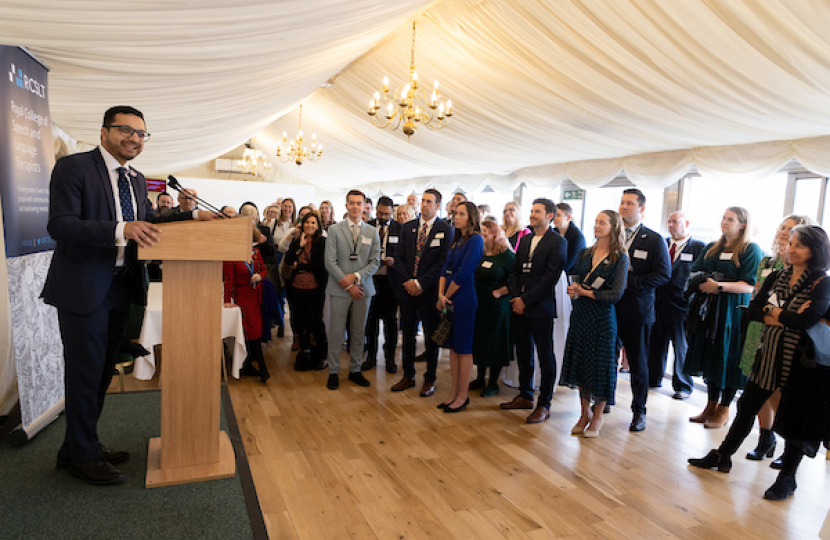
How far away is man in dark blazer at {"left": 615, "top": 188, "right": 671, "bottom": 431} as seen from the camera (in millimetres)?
3637

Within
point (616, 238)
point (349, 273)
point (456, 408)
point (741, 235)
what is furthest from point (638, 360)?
point (349, 273)

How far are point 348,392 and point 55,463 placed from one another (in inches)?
88.6

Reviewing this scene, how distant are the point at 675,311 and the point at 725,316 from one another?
20.2 inches

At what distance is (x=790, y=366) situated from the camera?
267 cm

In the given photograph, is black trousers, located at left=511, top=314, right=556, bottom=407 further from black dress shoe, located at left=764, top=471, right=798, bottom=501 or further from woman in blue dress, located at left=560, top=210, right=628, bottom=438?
black dress shoe, located at left=764, top=471, right=798, bottom=501

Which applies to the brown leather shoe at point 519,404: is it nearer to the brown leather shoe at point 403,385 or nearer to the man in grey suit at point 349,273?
the brown leather shoe at point 403,385

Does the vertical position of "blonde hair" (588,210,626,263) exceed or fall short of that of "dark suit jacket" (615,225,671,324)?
it exceeds it

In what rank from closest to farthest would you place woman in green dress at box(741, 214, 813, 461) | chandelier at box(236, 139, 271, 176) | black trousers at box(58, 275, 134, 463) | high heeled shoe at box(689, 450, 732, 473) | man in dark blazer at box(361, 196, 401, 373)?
black trousers at box(58, 275, 134, 463), high heeled shoe at box(689, 450, 732, 473), woman in green dress at box(741, 214, 813, 461), man in dark blazer at box(361, 196, 401, 373), chandelier at box(236, 139, 271, 176)

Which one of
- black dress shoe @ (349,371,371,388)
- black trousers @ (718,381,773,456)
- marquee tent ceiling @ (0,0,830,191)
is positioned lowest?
black dress shoe @ (349,371,371,388)

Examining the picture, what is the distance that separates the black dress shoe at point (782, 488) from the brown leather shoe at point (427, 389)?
2386mm

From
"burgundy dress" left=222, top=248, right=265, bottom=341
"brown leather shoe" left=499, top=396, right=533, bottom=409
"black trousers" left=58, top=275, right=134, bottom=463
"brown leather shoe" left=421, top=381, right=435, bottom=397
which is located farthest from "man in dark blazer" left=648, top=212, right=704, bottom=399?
"black trousers" left=58, top=275, right=134, bottom=463

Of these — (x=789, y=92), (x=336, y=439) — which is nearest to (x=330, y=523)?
(x=336, y=439)

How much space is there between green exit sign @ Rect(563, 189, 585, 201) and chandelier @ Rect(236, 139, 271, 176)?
277 inches

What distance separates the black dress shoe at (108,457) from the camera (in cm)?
228
